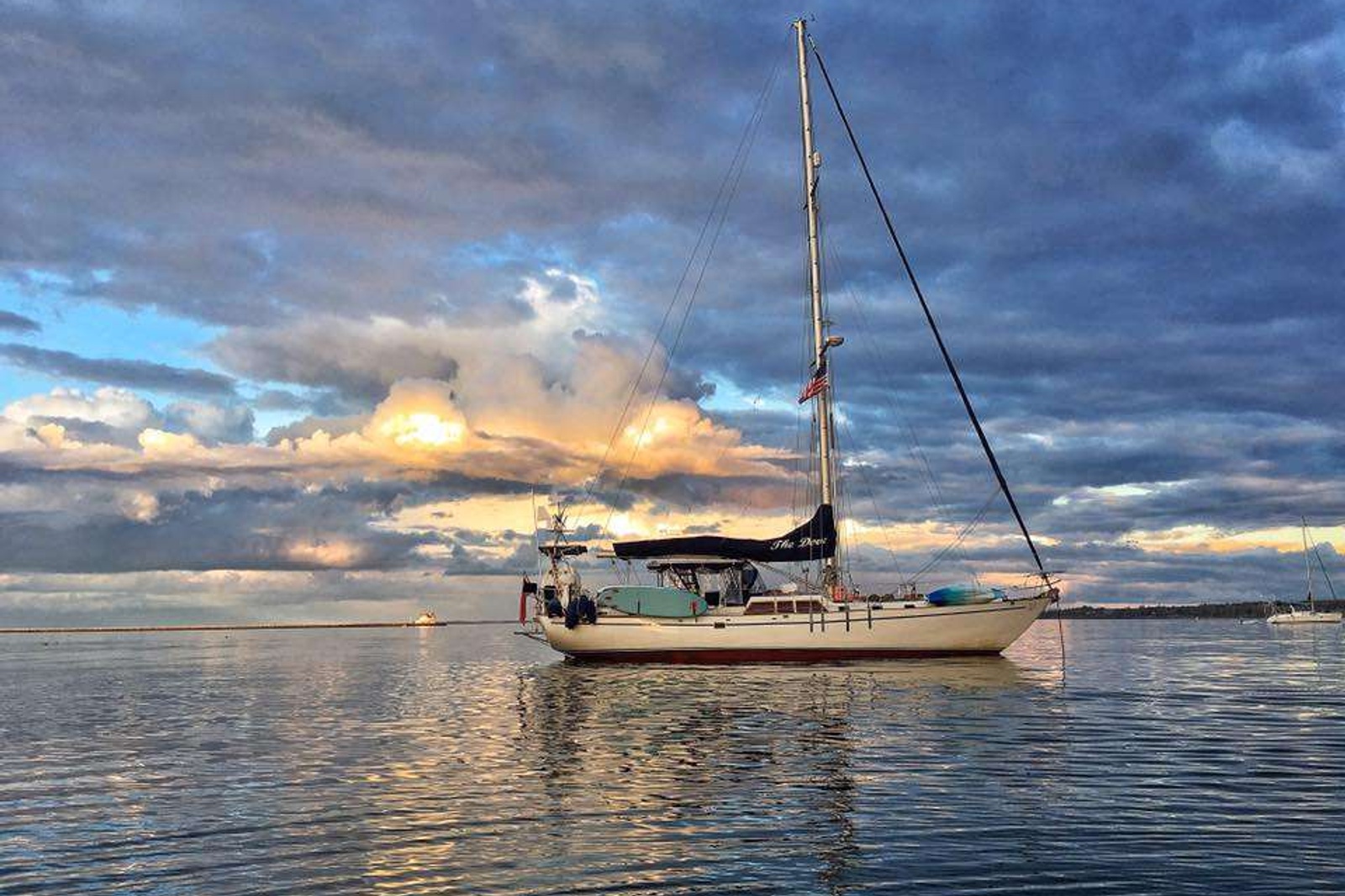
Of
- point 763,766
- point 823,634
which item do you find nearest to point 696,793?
point 763,766

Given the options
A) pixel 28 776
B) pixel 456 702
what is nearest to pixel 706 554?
pixel 456 702

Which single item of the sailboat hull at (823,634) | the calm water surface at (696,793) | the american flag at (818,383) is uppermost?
the american flag at (818,383)

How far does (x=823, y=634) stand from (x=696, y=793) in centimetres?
3330

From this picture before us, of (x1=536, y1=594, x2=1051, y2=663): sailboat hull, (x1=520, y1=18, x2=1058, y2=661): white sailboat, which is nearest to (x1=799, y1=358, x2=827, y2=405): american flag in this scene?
(x1=520, y1=18, x2=1058, y2=661): white sailboat

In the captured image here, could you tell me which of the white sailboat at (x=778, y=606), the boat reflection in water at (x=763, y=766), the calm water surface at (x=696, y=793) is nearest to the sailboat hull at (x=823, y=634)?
the white sailboat at (x=778, y=606)

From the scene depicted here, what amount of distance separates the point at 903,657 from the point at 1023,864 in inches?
1581

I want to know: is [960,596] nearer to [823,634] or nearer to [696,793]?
[823,634]

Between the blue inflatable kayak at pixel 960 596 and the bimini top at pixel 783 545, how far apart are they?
5.38 meters

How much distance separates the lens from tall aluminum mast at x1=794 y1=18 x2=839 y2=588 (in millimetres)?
53625

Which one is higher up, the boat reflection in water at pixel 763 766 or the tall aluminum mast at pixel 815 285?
the tall aluminum mast at pixel 815 285

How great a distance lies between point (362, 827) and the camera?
15602 millimetres

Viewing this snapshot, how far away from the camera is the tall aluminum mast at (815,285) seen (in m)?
53.6

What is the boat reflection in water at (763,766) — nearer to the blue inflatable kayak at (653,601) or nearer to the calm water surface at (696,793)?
the calm water surface at (696,793)

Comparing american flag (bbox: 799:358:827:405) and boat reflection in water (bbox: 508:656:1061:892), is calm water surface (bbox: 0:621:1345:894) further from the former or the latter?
american flag (bbox: 799:358:827:405)
